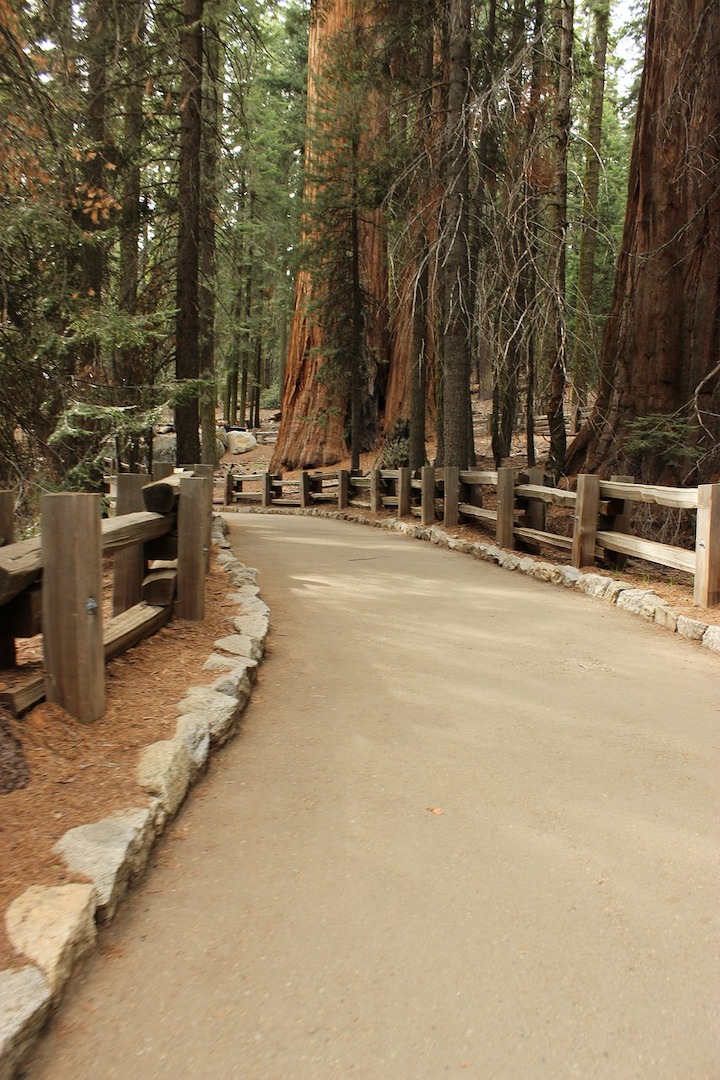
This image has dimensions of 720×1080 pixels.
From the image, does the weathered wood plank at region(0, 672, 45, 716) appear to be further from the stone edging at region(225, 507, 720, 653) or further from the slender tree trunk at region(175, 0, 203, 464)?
the slender tree trunk at region(175, 0, 203, 464)

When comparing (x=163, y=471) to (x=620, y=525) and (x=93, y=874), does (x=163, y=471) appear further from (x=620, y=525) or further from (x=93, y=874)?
(x=93, y=874)

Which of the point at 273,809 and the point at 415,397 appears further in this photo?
the point at 415,397

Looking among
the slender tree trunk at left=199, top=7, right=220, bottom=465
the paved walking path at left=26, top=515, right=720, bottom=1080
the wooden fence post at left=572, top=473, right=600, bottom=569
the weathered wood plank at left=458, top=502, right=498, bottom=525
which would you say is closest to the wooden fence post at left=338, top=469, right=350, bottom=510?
the slender tree trunk at left=199, top=7, right=220, bottom=465

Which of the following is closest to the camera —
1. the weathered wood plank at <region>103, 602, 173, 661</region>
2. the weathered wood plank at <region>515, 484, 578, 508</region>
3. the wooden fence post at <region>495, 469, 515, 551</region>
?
the weathered wood plank at <region>103, 602, 173, 661</region>

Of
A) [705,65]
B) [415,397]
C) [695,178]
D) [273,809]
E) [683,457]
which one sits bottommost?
[273,809]

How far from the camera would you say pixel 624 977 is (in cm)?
220

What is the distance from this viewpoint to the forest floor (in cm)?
248

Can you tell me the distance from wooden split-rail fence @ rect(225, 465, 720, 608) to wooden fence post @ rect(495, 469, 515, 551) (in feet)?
0.04

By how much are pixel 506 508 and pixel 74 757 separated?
756 centimetres

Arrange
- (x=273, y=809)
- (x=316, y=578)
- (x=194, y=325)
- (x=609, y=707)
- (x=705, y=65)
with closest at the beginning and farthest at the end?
(x=273, y=809) → (x=609, y=707) → (x=316, y=578) → (x=705, y=65) → (x=194, y=325)

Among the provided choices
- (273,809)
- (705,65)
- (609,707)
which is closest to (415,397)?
(705,65)

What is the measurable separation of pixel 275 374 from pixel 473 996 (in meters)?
49.8

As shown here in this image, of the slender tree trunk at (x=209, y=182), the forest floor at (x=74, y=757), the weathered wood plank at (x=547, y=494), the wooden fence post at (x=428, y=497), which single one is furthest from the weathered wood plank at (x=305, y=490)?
the forest floor at (x=74, y=757)

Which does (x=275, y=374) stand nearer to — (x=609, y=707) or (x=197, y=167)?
(x=197, y=167)
